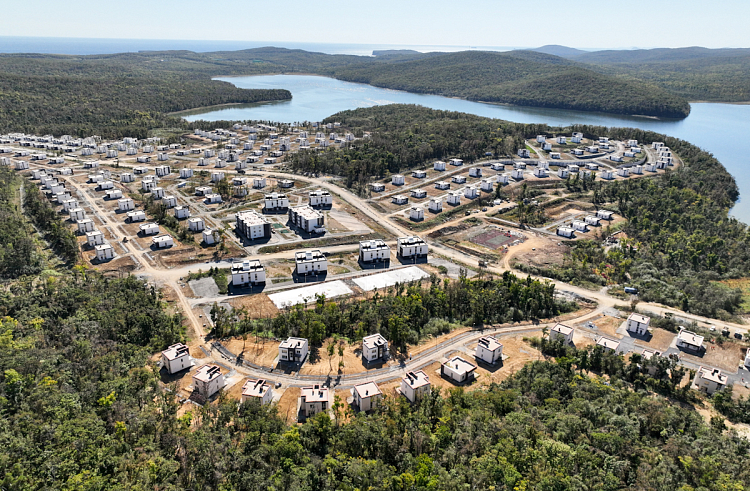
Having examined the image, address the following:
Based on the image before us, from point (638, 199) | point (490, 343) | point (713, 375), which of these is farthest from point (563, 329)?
point (638, 199)

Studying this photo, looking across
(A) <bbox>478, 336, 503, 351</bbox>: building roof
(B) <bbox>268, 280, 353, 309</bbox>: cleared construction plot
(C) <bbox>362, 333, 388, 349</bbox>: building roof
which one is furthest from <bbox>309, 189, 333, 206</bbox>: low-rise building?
(A) <bbox>478, 336, 503, 351</bbox>: building roof

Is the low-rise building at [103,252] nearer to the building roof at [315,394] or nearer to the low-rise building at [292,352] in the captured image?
the low-rise building at [292,352]

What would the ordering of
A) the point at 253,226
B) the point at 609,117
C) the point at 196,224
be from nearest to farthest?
1. the point at 253,226
2. the point at 196,224
3. the point at 609,117

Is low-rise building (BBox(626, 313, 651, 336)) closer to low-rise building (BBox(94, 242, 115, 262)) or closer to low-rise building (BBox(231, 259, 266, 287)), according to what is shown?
low-rise building (BBox(231, 259, 266, 287))

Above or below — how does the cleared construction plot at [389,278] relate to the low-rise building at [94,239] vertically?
below

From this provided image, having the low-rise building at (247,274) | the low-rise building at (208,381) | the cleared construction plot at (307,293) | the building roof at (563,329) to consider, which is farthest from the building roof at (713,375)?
the low-rise building at (247,274)

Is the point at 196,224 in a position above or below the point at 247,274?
above

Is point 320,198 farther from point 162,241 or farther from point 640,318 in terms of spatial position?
point 640,318
